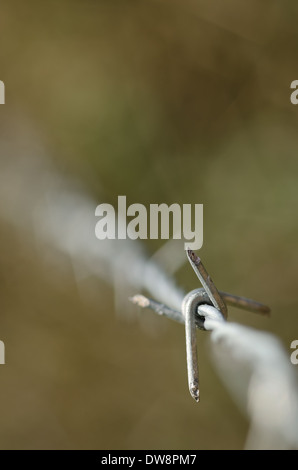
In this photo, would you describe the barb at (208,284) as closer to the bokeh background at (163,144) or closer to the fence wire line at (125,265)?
the fence wire line at (125,265)

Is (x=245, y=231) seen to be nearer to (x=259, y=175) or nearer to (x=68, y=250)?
(x=259, y=175)

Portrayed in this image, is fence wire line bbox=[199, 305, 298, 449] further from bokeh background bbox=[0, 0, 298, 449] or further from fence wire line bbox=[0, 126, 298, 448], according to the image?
bokeh background bbox=[0, 0, 298, 449]

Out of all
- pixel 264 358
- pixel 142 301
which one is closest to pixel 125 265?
pixel 142 301

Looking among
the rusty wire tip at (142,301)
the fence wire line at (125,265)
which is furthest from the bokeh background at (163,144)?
the rusty wire tip at (142,301)

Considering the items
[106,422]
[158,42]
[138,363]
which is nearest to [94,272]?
[138,363]

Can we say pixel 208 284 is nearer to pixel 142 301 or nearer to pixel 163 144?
pixel 142 301

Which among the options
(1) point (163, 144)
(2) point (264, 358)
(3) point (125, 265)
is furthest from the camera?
(1) point (163, 144)
